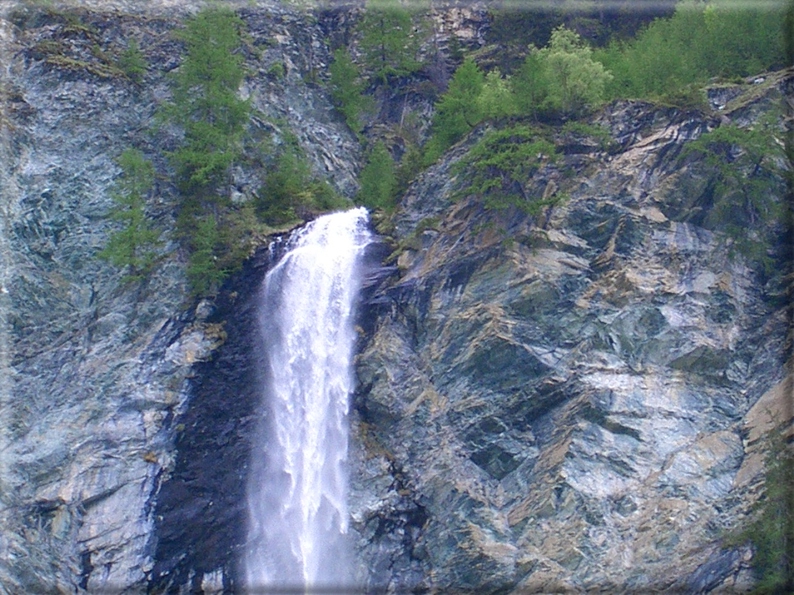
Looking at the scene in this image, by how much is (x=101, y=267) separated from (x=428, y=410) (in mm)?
12185

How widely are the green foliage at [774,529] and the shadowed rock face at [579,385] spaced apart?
487mm

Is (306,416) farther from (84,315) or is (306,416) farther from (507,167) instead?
(507,167)

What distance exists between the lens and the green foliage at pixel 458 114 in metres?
33.1

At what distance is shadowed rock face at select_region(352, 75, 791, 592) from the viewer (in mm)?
21344

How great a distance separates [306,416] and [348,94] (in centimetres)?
1907

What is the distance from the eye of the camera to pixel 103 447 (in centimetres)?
2456

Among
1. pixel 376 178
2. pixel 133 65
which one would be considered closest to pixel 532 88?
pixel 376 178

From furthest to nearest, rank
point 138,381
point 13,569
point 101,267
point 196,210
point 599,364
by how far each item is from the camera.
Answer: point 196,210 → point 101,267 → point 138,381 → point 599,364 → point 13,569

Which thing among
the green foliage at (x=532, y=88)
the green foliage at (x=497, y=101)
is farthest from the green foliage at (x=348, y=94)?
the green foliage at (x=532, y=88)

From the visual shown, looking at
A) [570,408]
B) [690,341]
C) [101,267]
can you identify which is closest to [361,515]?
[570,408]

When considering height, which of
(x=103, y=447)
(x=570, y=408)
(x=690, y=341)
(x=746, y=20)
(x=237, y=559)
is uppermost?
(x=746, y=20)

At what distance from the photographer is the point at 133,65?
112 ft

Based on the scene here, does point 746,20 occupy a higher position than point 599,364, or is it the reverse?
point 746,20

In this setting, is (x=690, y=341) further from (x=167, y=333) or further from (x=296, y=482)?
(x=167, y=333)
